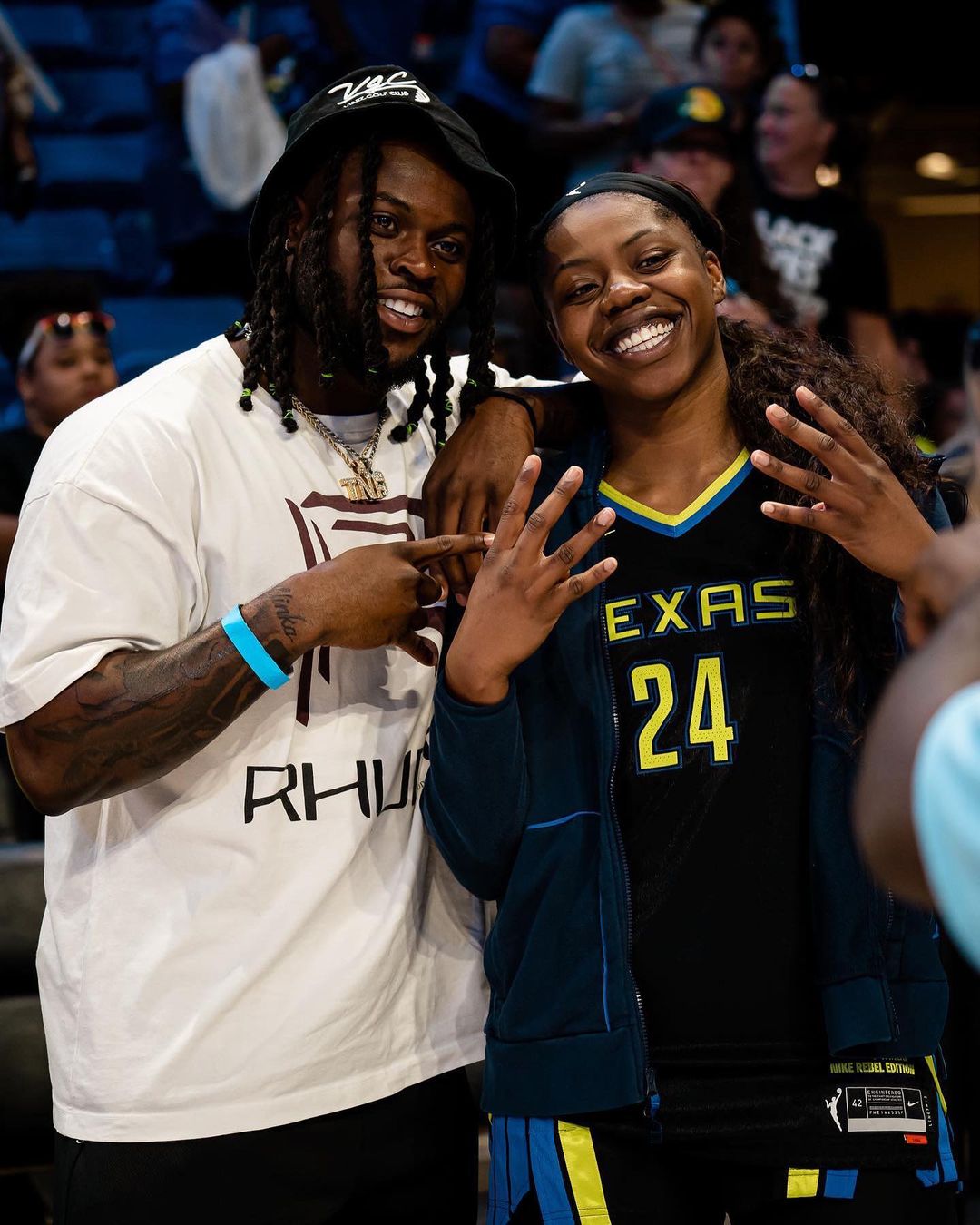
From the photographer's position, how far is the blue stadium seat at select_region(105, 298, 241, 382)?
5.28 m

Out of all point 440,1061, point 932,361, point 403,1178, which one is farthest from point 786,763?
point 932,361

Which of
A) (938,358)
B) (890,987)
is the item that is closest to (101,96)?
(938,358)

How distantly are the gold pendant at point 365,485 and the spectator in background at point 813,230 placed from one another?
2.46 metres

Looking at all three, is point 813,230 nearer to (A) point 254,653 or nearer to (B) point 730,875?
(B) point 730,875

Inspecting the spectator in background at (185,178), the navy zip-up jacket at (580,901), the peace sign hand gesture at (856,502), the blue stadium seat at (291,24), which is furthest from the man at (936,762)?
the blue stadium seat at (291,24)

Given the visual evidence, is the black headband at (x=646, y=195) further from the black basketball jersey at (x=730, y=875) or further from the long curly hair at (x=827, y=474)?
the black basketball jersey at (x=730, y=875)

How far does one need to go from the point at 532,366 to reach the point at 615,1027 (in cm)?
235

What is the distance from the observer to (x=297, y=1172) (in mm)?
1825

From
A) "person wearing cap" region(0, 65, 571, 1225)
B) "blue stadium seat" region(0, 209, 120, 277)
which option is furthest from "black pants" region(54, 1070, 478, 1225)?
"blue stadium seat" region(0, 209, 120, 277)

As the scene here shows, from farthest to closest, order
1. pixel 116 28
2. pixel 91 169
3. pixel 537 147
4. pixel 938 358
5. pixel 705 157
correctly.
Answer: pixel 116 28, pixel 91 169, pixel 938 358, pixel 537 147, pixel 705 157

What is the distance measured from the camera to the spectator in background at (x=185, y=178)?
5.12 meters

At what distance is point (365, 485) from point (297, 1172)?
0.90 metres

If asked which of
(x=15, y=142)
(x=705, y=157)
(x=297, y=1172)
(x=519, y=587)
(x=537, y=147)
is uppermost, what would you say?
(x=15, y=142)

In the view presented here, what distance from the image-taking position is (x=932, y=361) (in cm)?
566
